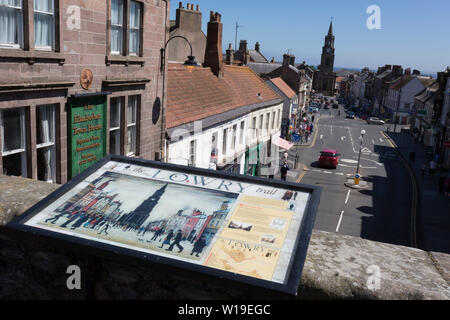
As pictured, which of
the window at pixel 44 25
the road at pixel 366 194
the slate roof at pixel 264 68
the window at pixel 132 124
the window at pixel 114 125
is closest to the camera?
the window at pixel 44 25

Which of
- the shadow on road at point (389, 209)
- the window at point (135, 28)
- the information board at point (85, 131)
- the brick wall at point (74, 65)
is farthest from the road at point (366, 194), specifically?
the information board at point (85, 131)

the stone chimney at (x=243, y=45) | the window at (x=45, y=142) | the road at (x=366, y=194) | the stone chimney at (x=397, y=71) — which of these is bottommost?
the road at (x=366, y=194)

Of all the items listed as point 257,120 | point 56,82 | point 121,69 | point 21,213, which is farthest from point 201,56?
point 21,213

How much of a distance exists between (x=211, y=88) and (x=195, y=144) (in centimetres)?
654

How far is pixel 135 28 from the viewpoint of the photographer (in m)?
12.5

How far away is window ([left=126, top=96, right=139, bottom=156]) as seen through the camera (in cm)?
1299

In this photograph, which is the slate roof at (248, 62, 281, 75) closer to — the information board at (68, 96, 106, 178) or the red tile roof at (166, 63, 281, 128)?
the red tile roof at (166, 63, 281, 128)

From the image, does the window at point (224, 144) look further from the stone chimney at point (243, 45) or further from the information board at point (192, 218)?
the stone chimney at point (243, 45)

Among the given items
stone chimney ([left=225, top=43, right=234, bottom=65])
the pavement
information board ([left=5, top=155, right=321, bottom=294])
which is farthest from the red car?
information board ([left=5, top=155, right=321, bottom=294])

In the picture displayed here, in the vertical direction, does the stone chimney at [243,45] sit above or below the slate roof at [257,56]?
above

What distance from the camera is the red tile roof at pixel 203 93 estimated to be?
17781 mm

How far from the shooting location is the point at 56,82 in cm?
923

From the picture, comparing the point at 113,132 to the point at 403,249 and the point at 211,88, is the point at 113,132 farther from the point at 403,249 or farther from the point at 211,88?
the point at 211,88

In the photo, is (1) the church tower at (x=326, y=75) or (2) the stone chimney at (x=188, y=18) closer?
(2) the stone chimney at (x=188, y=18)
